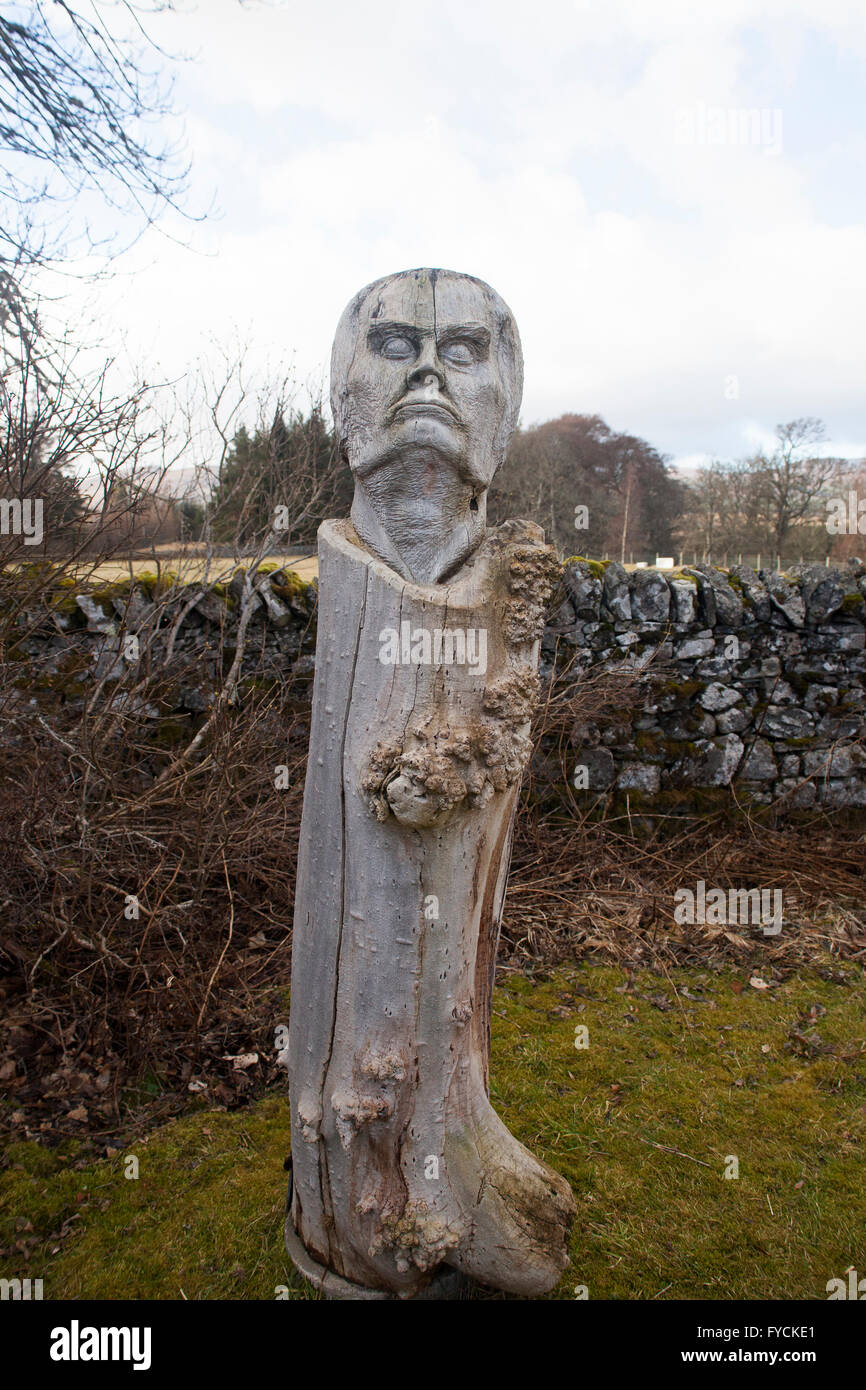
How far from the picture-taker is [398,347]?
2.25 meters

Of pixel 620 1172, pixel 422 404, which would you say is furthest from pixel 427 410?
pixel 620 1172

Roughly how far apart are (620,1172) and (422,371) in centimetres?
319

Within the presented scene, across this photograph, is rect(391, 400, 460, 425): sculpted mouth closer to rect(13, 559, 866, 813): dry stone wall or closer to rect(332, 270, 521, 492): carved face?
rect(332, 270, 521, 492): carved face

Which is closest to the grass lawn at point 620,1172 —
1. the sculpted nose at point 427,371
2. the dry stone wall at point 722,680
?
the dry stone wall at point 722,680

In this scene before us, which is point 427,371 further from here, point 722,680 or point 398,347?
point 722,680

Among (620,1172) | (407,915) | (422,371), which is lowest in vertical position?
(620,1172)

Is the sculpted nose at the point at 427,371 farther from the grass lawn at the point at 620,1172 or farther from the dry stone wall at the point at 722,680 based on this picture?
the dry stone wall at the point at 722,680

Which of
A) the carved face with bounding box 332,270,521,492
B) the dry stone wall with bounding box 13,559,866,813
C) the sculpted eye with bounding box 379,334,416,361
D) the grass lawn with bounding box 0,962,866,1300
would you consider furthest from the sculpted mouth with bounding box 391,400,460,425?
the dry stone wall with bounding box 13,559,866,813

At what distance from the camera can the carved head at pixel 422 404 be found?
2.22 metres

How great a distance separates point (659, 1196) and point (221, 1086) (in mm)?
2026

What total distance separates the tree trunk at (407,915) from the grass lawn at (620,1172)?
1.75 ft

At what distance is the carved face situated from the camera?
86.9 inches

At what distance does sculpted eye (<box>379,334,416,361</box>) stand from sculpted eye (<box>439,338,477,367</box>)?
0.29 feet
